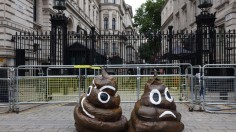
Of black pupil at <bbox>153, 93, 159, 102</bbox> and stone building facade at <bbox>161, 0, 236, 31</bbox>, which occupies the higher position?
stone building facade at <bbox>161, 0, 236, 31</bbox>

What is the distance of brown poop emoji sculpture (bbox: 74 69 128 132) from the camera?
20.6ft

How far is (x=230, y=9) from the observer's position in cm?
2023

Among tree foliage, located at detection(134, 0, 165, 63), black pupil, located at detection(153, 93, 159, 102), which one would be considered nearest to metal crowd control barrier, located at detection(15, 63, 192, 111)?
black pupil, located at detection(153, 93, 159, 102)

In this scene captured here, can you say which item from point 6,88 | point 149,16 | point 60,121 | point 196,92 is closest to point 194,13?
point 196,92

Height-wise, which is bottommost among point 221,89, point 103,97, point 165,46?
point 221,89

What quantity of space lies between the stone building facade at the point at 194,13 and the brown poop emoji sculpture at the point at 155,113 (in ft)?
50.6

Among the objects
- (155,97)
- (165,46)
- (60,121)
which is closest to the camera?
(155,97)

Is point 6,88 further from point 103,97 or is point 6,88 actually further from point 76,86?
point 103,97

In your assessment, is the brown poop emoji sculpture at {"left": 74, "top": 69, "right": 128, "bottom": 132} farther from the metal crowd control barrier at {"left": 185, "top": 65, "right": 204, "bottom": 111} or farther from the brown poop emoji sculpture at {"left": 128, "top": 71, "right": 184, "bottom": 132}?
the metal crowd control barrier at {"left": 185, "top": 65, "right": 204, "bottom": 111}

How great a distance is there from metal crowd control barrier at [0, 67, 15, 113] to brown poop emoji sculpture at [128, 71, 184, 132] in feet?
16.6

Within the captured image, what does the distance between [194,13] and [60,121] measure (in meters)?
28.2

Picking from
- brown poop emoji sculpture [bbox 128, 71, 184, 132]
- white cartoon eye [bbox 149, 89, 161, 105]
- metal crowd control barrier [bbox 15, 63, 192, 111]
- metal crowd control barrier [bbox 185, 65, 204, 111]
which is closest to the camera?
brown poop emoji sculpture [bbox 128, 71, 184, 132]

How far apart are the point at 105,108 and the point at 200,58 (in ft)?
30.9

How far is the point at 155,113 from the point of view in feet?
19.6
